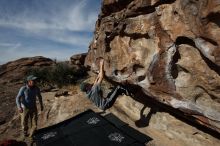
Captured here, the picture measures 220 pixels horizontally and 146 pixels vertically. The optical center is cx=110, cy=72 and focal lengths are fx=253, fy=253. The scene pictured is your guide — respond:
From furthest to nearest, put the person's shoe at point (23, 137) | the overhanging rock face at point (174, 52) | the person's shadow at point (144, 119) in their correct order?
the person's shoe at point (23, 137) → the person's shadow at point (144, 119) → the overhanging rock face at point (174, 52)

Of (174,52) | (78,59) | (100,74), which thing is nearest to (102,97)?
(100,74)

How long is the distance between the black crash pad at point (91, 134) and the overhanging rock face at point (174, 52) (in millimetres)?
1281

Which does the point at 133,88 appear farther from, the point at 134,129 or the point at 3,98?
the point at 3,98

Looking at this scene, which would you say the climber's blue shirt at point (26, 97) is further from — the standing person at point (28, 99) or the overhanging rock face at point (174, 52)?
the overhanging rock face at point (174, 52)

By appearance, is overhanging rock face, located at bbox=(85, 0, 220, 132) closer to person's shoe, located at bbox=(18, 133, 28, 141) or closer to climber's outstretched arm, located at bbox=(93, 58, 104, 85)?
climber's outstretched arm, located at bbox=(93, 58, 104, 85)

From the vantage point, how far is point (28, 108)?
298 inches

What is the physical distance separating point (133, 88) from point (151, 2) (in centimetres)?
268

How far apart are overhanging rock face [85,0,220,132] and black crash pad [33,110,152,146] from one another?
1.28 m

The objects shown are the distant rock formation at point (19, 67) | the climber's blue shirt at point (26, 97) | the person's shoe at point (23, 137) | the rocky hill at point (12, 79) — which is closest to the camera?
the climber's blue shirt at point (26, 97)

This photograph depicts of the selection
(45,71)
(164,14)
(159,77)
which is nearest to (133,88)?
(159,77)

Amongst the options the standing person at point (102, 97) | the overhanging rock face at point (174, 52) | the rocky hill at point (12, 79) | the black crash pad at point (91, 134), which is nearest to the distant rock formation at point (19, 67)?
the rocky hill at point (12, 79)

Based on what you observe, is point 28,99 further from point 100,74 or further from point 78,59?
point 78,59

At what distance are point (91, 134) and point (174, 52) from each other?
125 inches

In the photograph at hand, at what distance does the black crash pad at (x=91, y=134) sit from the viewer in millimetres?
6572
